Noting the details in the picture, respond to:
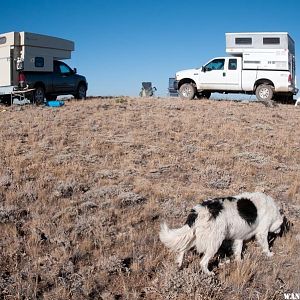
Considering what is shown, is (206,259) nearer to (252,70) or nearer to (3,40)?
(3,40)

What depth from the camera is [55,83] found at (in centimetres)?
1811

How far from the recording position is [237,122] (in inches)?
524

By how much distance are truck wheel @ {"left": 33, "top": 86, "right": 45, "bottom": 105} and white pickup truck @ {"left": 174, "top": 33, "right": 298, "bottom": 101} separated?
6.56 meters

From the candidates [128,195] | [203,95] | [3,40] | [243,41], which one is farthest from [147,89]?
[128,195]

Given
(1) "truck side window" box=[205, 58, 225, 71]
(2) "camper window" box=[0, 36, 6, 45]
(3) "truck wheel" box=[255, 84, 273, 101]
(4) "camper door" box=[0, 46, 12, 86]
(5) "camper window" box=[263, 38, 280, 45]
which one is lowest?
(3) "truck wheel" box=[255, 84, 273, 101]

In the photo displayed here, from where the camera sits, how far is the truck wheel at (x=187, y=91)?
1987cm

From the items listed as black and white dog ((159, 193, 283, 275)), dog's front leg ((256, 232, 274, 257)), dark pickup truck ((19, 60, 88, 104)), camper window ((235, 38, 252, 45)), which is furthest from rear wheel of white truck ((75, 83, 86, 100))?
dog's front leg ((256, 232, 274, 257))

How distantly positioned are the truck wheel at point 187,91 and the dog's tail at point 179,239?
15686 millimetres

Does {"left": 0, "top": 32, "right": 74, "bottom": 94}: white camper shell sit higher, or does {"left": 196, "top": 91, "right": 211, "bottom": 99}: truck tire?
{"left": 0, "top": 32, "right": 74, "bottom": 94}: white camper shell

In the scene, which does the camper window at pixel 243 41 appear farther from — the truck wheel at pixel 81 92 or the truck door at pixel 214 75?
the truck wheel at pixel 81 92

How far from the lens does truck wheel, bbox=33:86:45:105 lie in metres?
17.3

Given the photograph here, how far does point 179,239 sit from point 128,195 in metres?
2.14

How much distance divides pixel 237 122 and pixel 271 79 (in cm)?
635

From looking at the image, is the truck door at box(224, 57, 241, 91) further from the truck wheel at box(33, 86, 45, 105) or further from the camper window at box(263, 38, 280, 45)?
the truck wheel at box(33, 86, 45, 105)
